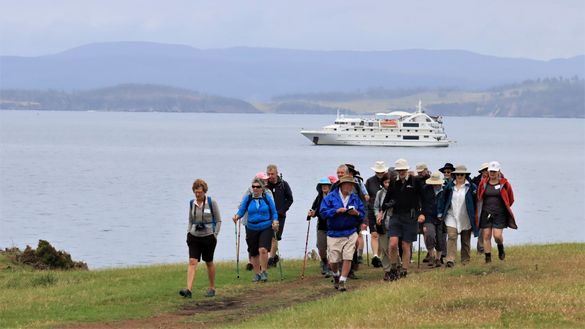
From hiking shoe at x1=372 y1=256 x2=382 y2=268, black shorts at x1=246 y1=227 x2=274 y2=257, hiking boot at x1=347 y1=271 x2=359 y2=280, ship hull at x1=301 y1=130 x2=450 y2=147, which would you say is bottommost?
hiking boot at x1=347 y1=271 x2=359 y2=280

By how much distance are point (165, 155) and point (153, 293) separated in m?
106

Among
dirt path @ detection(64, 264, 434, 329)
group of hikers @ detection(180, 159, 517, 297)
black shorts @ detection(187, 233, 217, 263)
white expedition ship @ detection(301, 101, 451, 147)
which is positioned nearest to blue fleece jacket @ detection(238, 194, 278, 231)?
group of hikers @ detection(180, 159, 517, 297)

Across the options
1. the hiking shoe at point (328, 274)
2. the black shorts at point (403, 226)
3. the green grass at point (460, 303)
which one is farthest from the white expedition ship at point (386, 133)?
the green grass at point (460, 303)

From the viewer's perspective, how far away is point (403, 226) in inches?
717

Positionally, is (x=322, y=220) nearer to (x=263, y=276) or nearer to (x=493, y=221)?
(x=263, y=276)

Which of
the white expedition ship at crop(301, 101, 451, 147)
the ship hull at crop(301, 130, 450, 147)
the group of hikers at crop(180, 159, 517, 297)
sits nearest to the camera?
the group of hikers at crop(180, 159, 517, 297)

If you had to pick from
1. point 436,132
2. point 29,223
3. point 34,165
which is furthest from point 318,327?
point 436,132

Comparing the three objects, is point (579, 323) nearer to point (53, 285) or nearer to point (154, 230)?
point (53, 285)

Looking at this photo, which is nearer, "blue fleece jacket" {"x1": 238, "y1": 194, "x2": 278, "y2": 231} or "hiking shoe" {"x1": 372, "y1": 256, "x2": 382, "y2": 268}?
"blue fleece jacket" {"x1": 238, "y1": 194, "x2": 278, "y2": 231}

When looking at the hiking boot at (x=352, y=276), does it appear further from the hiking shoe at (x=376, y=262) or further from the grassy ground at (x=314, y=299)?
the hiking shoe at (x=376, y=262)

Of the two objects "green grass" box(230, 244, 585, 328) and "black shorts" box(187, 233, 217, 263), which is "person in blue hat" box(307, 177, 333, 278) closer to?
"green grass" box(230, 244, 585, 328)

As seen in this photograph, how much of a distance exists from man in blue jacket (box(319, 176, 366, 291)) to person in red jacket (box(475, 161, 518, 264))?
296 centimetres

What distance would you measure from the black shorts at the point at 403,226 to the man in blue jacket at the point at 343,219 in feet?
3.03

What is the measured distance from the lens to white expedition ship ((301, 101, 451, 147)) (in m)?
142
